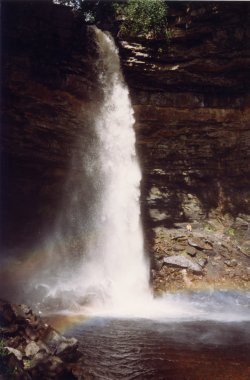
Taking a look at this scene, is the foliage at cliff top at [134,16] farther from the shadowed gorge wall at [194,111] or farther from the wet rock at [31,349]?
the wet rock at [31,349]

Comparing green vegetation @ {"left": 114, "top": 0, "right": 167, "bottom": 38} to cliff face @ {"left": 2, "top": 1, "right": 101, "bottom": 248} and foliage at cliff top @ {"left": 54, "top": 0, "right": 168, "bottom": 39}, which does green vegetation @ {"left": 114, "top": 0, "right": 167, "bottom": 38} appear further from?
cliff face @ {"left": 2, "top": 1, "right": 101, "bottom": 248}

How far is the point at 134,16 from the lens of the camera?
18.2 metres

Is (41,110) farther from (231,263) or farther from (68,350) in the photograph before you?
(68,350)

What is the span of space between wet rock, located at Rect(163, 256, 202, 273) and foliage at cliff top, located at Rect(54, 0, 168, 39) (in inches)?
407

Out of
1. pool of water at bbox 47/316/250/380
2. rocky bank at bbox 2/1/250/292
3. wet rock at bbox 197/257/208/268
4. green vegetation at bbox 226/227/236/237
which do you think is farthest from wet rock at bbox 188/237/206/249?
pool of water at bbox 47/316/250/380

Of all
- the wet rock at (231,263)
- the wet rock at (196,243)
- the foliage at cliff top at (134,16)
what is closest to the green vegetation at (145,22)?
the foliage at cliff top at (134,16)

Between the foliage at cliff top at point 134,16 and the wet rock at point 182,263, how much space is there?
10.3m

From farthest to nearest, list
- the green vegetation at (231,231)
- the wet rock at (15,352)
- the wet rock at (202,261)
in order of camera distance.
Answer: the green vegetation at (231,231) < the wet rock at (202,261) < the wet rock at (15,352)

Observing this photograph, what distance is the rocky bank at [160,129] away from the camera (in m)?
17.2

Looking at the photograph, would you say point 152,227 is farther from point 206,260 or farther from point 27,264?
point 27,264

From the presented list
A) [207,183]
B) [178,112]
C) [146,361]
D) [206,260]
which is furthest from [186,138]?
[146,361]

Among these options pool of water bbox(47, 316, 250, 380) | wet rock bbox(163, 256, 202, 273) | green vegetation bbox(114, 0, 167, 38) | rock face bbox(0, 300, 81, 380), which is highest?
green vegetation bbox(114, 0, 167, 38)

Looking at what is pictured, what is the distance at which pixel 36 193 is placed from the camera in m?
19.2

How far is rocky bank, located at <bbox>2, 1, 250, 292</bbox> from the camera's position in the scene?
17.2 metres
